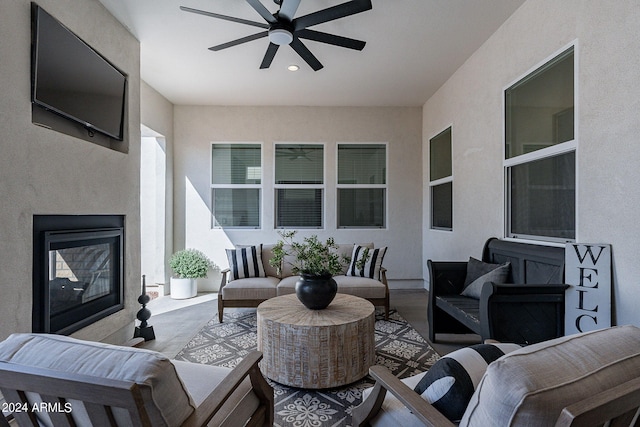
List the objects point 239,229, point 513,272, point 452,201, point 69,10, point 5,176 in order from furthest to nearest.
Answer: point 239,229 < point 452,201 < point 513,272 < point 69,10 < point 5,176

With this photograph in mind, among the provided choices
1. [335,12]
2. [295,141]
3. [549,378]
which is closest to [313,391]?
[549,378]

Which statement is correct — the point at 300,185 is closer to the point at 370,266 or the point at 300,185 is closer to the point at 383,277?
the point at 370,266

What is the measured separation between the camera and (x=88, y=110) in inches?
107

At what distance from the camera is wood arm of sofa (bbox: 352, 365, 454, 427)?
1.06m

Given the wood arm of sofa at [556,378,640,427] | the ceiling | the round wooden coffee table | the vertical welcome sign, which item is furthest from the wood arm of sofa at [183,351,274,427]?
the ceiling

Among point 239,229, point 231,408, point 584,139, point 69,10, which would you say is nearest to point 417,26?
point 584,139

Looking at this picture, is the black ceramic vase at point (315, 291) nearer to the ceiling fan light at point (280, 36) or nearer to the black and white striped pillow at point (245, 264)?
the black and white striped pillow at point (245, 264)

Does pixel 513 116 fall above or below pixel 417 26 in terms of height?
below

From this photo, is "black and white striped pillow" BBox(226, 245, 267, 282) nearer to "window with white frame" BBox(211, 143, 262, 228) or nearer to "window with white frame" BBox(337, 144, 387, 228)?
"window with white frame" BBox(211, 143, 262, 228)

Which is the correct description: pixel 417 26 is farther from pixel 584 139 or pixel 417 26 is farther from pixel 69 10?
pixel 69 10

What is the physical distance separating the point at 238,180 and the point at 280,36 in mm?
Result: 3234

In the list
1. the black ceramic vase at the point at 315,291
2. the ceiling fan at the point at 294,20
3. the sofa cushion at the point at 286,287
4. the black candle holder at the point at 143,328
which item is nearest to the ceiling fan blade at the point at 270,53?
the ceiling fan at the point at 294,20

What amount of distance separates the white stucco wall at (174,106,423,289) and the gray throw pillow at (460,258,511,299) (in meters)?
2.32

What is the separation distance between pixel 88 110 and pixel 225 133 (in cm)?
291
